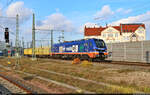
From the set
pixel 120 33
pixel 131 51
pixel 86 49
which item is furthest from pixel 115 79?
pixel 120 33

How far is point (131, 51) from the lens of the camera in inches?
1022

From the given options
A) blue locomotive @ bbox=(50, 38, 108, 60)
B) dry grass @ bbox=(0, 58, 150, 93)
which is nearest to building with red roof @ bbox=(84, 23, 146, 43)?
blue locomotive @ bbox=(50, 38, 108, 60)

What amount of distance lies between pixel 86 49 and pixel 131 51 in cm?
756

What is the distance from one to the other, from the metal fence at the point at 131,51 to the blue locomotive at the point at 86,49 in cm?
507

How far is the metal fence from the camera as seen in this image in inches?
930

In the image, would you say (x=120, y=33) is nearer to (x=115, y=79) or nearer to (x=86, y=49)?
(x=86, y=49)

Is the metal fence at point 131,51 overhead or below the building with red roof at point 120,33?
below

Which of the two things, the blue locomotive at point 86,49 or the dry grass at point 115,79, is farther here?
the blue locomotive at point 86,49

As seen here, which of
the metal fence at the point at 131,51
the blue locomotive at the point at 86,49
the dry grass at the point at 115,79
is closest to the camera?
the dry grass at the point at 115,79

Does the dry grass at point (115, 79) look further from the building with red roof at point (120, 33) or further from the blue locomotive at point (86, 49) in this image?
the building with red roof at point (120, 33)

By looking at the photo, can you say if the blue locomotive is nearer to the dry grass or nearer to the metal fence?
the metal fence

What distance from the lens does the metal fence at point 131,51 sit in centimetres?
2361

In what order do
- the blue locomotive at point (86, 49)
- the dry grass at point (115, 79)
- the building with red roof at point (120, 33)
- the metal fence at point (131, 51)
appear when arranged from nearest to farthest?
the dry grass at point (115, 79) < the blue locomotive at point (86, 49) < the metal fence at point (131, 51) < the building with red roof at point (120, 33)

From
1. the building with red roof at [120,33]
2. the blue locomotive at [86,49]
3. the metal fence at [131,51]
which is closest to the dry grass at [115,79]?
the blue locomotive at [86,49]
